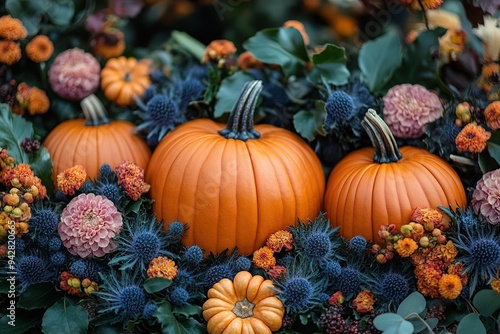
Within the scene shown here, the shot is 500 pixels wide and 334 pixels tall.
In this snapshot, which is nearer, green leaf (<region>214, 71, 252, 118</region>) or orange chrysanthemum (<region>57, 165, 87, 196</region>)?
orange chrysanthemum (<region>57, 165, 87, 196</region>)

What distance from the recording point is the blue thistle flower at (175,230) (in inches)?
64.3

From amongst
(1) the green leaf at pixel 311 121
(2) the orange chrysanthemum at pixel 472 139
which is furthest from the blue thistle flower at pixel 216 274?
(2) the orange chrysanthemum at pixel 472 139

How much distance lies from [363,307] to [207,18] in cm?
230

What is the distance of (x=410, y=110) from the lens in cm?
178

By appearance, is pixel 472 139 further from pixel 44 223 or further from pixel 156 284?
pixel 44 223

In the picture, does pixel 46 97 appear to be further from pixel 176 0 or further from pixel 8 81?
pixel 176 0

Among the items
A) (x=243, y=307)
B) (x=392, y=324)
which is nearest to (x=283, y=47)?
(x=243, y=307)

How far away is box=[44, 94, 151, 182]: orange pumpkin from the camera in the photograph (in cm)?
183

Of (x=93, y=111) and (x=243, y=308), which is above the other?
(x=93, y=111)

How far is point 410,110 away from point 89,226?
3.26ft

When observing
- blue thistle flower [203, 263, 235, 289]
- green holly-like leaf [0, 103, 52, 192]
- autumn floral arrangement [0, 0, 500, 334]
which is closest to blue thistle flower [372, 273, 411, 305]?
autumn floral arrangement [0, 0, 500, 334]

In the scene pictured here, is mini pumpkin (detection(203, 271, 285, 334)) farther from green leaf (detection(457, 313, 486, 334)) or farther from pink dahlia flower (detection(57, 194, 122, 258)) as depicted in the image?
green leaf (detection(457, 313, 486, 334))

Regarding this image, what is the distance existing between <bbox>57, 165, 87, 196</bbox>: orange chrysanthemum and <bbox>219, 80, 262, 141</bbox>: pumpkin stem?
0.43m

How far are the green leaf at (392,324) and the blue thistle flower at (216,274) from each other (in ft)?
1.37
